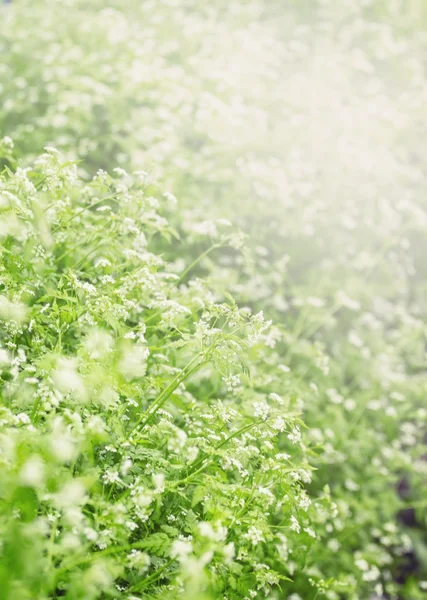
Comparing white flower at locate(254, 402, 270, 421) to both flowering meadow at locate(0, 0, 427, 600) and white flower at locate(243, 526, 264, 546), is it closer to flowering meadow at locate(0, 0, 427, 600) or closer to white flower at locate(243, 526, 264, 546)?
flowering meadow at locate(0, 0, 427, 600)

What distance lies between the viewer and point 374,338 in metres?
5.59

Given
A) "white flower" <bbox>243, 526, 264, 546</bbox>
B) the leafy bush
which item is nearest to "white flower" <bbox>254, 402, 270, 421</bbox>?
the leafy bush

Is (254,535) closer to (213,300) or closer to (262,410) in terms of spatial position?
(262,410)

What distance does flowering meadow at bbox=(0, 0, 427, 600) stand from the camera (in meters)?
1.88

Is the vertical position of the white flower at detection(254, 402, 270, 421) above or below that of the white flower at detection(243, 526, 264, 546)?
above

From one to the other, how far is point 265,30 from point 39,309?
7.92 m

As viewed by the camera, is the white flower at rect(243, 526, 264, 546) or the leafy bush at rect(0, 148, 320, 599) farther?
the white flower at rect(243, 526, 264, 546)

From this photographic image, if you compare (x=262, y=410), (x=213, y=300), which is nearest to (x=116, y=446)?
(x=262, y=410)

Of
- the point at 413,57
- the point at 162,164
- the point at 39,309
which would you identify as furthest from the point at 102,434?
the point at 413,57

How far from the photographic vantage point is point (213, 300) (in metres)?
2.87

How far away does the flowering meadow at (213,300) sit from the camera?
6.15ft

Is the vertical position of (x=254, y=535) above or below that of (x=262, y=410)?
below

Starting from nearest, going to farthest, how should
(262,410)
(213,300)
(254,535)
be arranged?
(254,535) → (262,410) → (213,300)

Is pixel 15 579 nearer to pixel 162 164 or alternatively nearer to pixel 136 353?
pixel 136 353
